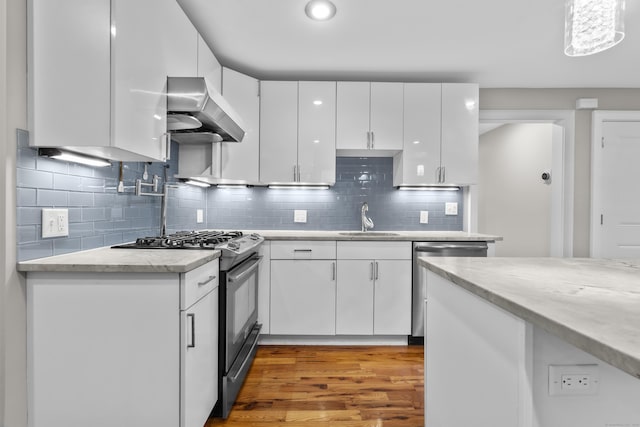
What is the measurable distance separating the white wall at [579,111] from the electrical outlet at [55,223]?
3596 mm

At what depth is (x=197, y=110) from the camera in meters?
1.89

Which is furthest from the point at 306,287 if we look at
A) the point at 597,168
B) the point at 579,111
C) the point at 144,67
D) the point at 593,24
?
the point at 579,111

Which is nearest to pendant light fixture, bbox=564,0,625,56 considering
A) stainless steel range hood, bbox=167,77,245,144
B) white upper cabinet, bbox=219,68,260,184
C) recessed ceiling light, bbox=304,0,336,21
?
recessed ceiling light, bbox=304,0,336,21

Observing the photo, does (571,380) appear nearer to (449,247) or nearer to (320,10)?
(449,247)

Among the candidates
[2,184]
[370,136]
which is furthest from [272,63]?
[2,184]

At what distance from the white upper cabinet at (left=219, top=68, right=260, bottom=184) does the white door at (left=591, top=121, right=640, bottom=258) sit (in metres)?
3.31

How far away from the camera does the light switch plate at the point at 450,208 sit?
3455mm

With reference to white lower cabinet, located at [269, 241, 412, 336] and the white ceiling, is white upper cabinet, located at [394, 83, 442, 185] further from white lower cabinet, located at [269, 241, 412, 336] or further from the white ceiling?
white lower cabinet, located at [269, 241, 412, 336]

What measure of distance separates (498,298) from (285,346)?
233cm

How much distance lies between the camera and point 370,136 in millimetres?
3123

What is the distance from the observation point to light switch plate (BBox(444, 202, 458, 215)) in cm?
346

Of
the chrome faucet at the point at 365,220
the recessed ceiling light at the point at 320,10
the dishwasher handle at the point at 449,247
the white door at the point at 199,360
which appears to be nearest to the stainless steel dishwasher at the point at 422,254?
the dishwasher handle at the point at 449,247

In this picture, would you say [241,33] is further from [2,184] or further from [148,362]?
[148,362]

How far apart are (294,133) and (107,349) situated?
7.27 ft
